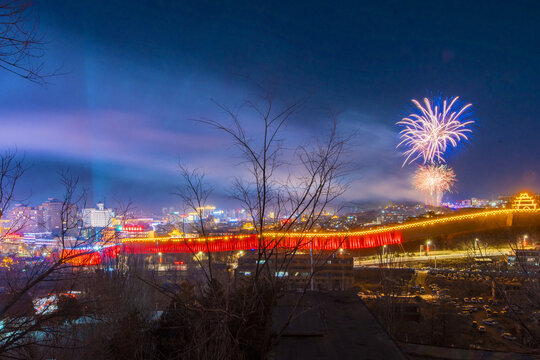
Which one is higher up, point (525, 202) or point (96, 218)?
point (96, 218)

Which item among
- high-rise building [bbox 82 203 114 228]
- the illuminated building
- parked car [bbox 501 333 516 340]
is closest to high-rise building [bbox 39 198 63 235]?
high-rise building [bbox 82 203 114 228]

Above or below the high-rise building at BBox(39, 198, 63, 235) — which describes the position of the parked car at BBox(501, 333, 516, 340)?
below

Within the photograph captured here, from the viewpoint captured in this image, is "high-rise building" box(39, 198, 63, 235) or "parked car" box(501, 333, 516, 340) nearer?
"high-rise building" box(39, 198, 63, 235)

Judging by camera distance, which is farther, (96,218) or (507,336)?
(507,336)

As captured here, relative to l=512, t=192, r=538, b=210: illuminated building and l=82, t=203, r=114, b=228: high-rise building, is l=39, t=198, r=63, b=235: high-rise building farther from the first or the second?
l=512, t=192, r=538, b=210: illuminated building

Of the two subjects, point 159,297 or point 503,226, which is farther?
point 503,226

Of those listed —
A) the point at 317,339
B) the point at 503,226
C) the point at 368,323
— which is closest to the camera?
the point at 317,339

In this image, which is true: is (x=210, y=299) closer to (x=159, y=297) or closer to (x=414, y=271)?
(x=159, y=297)

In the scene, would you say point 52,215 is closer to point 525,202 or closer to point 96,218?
point 96,218

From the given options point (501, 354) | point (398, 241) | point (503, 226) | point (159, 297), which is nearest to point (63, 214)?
point (501, 354)

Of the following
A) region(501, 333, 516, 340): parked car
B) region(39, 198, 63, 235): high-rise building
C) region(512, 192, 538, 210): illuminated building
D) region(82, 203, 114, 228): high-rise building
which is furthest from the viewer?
region(512, 192, 538, 210): illuminated building

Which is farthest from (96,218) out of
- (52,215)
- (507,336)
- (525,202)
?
(525,202)
